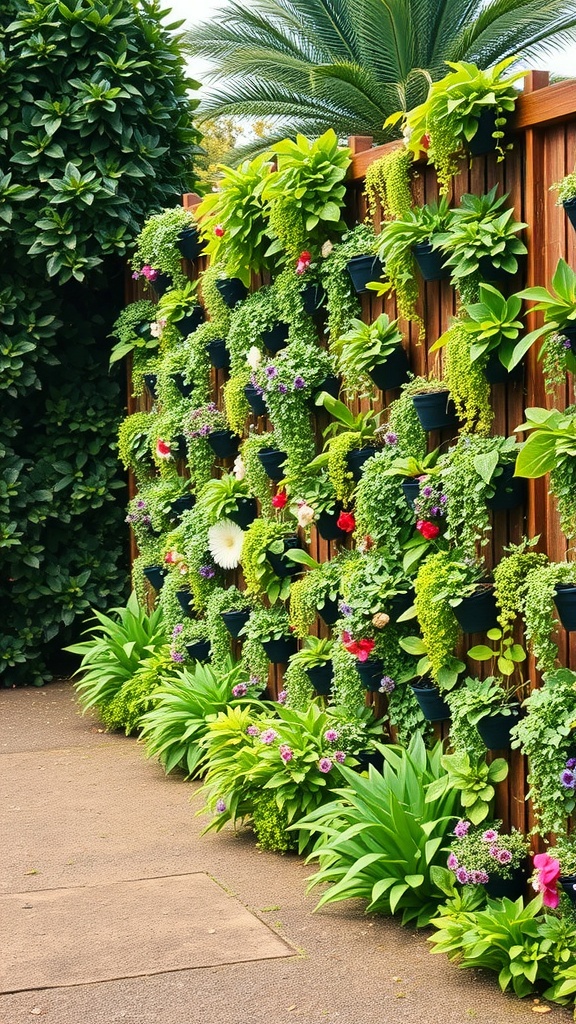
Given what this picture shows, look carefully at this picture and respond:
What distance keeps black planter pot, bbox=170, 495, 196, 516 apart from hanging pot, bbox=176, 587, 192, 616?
0.46 metres

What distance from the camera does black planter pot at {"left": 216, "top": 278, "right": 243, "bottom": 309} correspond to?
5.54 metres

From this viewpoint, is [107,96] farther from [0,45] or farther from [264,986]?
[264,986]

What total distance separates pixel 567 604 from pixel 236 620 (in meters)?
2.62

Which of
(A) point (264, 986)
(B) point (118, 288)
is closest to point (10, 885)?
(A) point (264, 986)

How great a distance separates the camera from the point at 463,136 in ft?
12.2

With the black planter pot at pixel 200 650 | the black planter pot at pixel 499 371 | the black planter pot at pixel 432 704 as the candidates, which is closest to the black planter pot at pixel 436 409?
the black planter pot at pixel 499 371

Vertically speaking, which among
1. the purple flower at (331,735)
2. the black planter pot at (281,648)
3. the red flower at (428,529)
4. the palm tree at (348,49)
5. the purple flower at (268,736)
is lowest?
the purple flower at (268,736)

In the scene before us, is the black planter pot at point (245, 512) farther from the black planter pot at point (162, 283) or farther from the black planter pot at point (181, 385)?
the black planter pot at point (162, 283)

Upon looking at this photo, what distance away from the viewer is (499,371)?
3.60 m

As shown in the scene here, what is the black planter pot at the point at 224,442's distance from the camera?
5.84 metres

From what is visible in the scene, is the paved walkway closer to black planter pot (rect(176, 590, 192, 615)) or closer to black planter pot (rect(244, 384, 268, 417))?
black planter pot (rect(176, 590, 192, 615))

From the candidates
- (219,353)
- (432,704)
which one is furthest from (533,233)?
(219,353)

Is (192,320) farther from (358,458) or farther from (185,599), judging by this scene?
(358,458)

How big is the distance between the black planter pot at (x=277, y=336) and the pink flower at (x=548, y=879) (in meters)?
2.70
